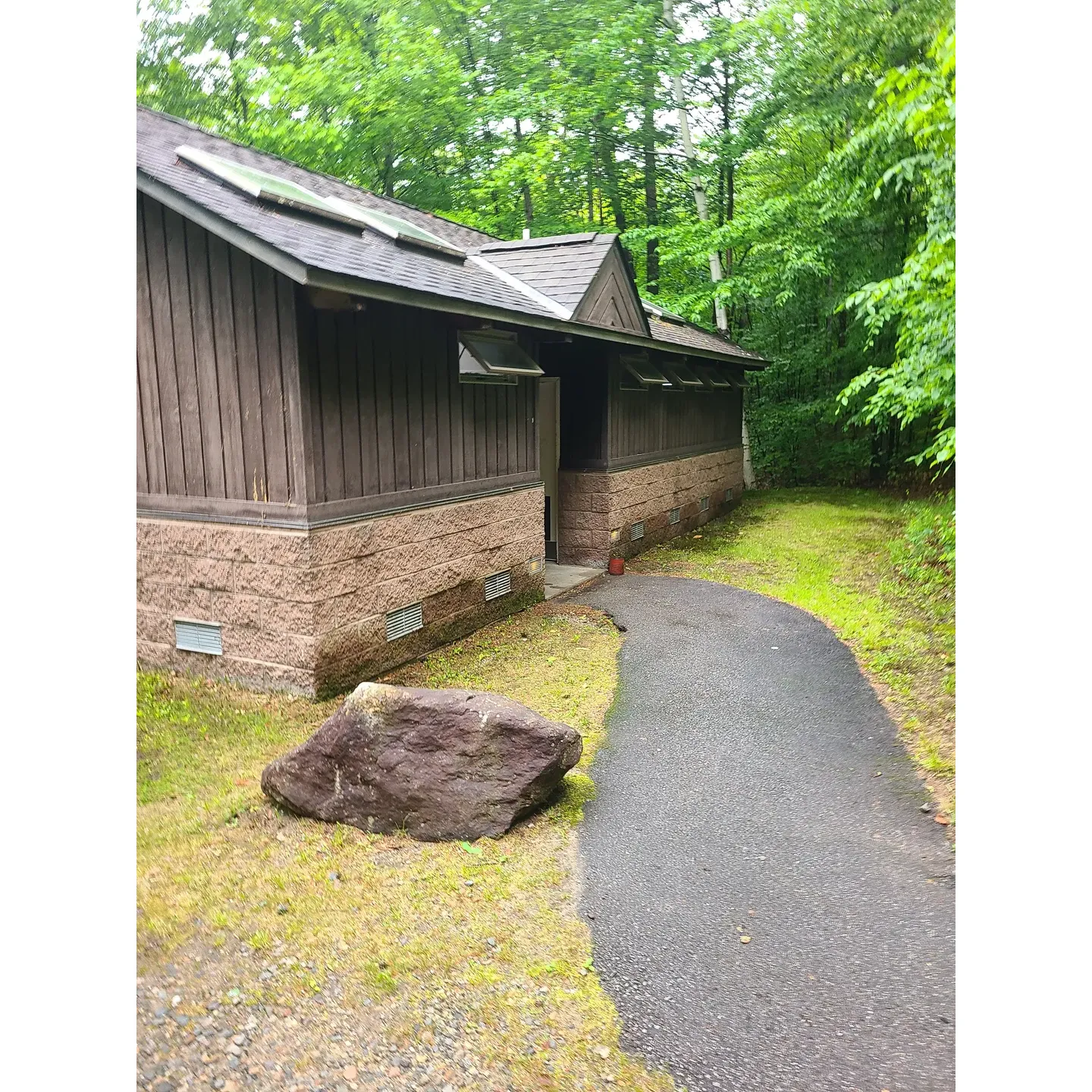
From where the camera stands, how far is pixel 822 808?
3748mm

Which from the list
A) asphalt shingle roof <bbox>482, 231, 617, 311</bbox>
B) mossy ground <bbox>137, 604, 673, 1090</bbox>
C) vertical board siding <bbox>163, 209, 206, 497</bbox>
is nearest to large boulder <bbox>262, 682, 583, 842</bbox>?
mossy ground <bbox>137, 604, 673, 1090</bbox>

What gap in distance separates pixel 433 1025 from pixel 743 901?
1.25 metres

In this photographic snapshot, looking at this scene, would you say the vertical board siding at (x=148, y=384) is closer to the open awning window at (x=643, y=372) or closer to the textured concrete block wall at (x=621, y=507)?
the textured concrete block wall at (x=621, y=507)

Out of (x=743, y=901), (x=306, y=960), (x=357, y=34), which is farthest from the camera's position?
(x=357, y=34)

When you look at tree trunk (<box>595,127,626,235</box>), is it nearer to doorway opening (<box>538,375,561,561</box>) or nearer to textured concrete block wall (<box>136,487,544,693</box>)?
doorway opening (<box>538,375,561,561</box>)

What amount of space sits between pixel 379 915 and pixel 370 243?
451cm

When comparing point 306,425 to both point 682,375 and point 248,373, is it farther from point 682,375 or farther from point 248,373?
point 682,375

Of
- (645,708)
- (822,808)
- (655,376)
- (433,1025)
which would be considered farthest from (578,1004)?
(655,376)

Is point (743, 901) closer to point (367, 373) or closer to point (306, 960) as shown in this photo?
point (306, 960)

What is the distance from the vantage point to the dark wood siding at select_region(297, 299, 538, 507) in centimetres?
496

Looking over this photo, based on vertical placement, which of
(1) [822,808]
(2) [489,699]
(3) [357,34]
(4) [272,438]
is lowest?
(1) [822,808]

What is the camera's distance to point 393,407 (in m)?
5.59

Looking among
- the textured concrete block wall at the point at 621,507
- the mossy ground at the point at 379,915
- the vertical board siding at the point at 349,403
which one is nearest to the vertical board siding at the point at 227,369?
the vertical board siding at the point at 349,403

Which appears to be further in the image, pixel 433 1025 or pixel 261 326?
pixel 261 326
